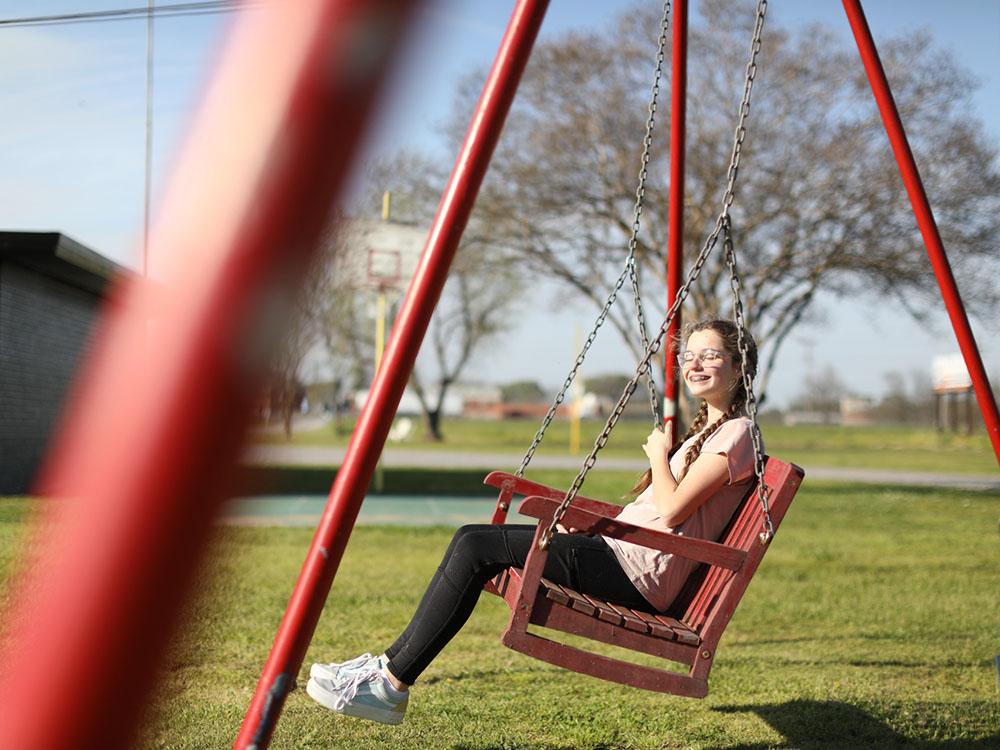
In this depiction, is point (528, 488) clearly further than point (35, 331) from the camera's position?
No

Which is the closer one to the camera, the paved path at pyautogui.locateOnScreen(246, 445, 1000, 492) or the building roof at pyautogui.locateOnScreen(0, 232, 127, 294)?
the building roof at pyautogui.locateOnScreen(0, 232, 127, 294)

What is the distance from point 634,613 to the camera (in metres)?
2.90

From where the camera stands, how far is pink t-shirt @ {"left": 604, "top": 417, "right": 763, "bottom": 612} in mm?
2957

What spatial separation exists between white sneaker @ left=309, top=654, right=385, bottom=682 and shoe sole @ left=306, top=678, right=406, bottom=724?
30 mm

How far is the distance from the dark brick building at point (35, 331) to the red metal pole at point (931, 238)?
8.30 m

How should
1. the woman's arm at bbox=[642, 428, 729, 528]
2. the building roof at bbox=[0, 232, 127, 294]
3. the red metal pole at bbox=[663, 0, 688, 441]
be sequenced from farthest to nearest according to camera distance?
the building roof at bbox=[0, 232, 127, 294] → the red metal pole at bbox=[663, 0, 688, 441] → the woman's arm at bbox=[642, 428, 729, 528]

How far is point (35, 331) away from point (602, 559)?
1025 cm

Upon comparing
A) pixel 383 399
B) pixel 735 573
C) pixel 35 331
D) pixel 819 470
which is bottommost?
pixel 819 470

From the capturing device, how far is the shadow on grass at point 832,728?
3.38 meters

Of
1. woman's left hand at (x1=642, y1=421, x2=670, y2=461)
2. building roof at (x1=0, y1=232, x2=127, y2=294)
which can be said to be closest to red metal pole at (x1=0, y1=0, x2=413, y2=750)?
woman's left hand at (x1=642, y1=421, x2=670, y2=461)

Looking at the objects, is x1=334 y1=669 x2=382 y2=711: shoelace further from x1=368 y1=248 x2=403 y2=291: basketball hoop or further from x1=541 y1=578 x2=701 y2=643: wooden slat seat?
x1=368 y1=248 x2=403 y2=291: basketball hoop

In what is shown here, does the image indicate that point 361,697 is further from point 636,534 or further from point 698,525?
point 698,525

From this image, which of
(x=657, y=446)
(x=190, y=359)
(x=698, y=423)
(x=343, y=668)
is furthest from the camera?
(x=698, y=423)

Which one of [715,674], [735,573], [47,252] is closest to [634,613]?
[735,573]
